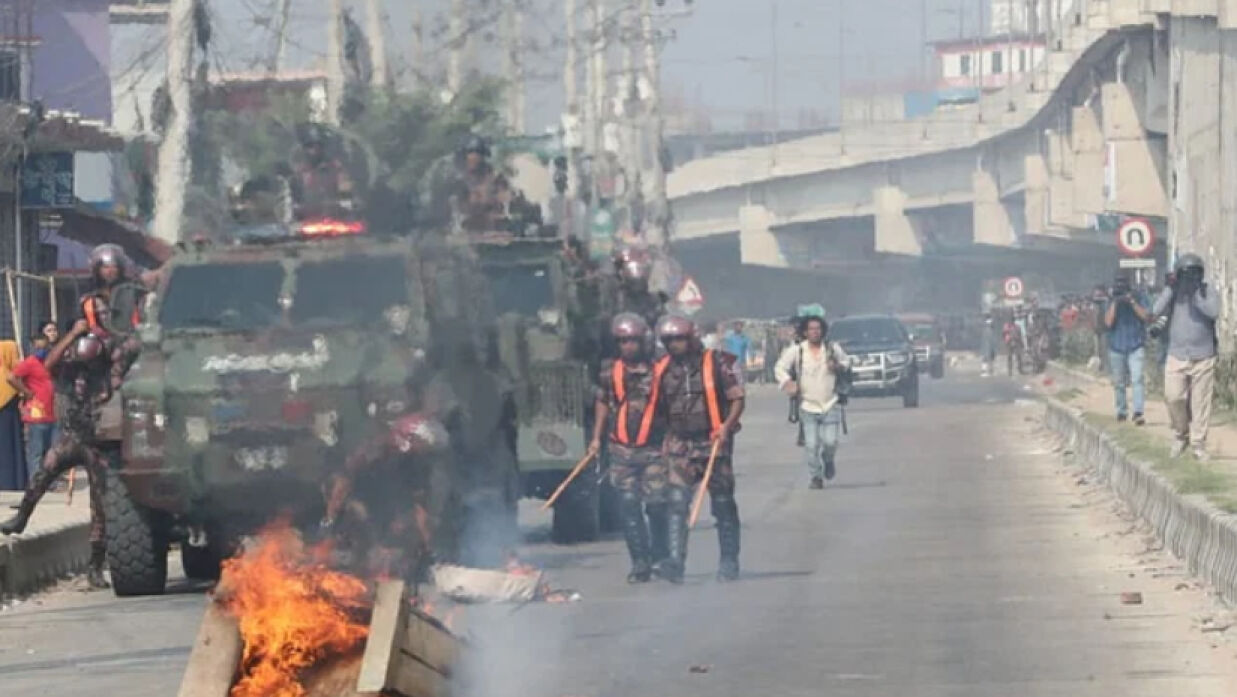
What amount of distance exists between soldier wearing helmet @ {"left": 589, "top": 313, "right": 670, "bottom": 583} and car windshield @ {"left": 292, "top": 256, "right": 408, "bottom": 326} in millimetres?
1932

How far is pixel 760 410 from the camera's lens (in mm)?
51656

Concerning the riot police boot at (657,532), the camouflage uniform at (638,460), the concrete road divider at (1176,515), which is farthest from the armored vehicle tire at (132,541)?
the concrete road divider at (1176,515)

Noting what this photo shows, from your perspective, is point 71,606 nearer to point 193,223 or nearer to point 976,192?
point 193,223

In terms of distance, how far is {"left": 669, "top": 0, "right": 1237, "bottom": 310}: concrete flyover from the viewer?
54.6 metres

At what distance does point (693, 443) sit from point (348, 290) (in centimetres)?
246

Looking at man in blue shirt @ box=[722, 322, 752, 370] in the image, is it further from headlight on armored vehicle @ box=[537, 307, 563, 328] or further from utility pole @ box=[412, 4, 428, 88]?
headlight on armored vehicle @ box=[537, 307, 563, 328]

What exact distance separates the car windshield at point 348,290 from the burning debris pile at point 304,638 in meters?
6.35

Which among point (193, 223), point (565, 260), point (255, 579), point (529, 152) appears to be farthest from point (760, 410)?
point (255, 579)

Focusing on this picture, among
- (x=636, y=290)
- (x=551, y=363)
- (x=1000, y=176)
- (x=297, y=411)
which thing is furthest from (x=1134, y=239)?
(x=1000, y=176)

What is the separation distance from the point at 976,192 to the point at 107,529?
7106cm

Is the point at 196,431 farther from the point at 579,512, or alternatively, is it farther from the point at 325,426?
the point at 579,512

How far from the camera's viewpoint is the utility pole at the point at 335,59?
29188mm

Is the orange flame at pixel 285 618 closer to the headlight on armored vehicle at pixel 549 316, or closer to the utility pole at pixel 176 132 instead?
the headlight on armored vehicle at pixel 549 316

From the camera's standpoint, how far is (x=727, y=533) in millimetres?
17047
